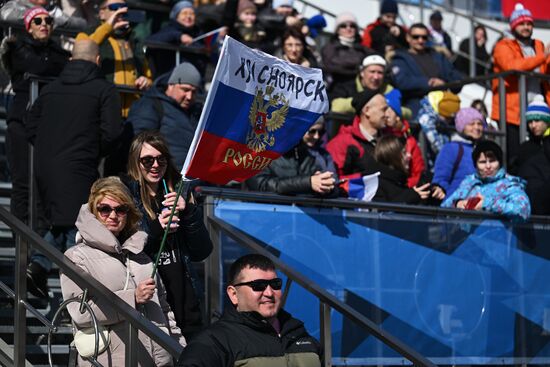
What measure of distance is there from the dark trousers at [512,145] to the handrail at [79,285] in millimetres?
6055

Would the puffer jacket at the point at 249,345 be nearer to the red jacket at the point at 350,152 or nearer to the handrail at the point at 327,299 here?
the handrail at the point at 327,299

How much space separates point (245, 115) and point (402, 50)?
24.2 feet

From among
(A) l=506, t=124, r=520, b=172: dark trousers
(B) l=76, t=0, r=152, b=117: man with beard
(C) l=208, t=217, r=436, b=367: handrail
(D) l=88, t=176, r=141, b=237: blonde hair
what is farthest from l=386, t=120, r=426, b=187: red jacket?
(D) l=88, t=176, r=141, b=237: blonde hair

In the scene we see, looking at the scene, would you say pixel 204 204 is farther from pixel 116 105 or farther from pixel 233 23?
pixel 233 23

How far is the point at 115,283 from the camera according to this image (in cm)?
758

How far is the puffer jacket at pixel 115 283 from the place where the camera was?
7.43 metres

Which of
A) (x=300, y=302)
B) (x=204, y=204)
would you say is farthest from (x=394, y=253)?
(x=204, y=204)

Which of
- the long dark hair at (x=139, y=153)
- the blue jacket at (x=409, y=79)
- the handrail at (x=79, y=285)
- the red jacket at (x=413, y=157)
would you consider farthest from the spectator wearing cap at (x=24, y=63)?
the blue jacket at (x=409, y=79)

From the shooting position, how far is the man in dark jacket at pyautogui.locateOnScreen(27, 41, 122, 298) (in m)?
9.40

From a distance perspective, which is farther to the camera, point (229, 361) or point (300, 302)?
point (300, 302)

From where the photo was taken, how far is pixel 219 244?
9203 mm

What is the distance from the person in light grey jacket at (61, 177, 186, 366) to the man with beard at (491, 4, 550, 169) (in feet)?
18.8

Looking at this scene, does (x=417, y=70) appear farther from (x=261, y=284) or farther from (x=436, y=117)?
(x=261, y=284)

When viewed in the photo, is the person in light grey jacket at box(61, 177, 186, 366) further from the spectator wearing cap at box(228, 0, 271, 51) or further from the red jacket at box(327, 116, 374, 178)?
the spectator wearing cap at box(228, 0, 271, 51)
